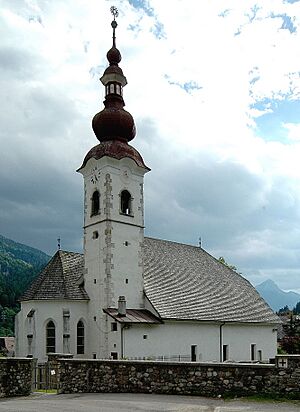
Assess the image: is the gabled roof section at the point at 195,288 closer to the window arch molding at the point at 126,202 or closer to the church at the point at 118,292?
the church at the point at 118,292

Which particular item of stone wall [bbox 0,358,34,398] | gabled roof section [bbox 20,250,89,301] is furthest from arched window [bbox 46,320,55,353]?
stone wall [bbox 0,358,34,398]

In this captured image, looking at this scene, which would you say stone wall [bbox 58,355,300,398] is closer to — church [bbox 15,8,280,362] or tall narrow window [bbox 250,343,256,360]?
church [bbox 15,8,280,362]

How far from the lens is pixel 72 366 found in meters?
19.2

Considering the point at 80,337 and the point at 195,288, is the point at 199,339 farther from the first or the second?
the point at 80,337

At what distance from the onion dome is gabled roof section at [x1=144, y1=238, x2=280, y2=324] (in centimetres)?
876

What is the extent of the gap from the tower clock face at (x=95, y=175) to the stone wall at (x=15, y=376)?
1836cm

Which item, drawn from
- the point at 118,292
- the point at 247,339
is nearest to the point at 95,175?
the point at 118,292

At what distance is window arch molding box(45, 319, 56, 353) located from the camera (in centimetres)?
3272

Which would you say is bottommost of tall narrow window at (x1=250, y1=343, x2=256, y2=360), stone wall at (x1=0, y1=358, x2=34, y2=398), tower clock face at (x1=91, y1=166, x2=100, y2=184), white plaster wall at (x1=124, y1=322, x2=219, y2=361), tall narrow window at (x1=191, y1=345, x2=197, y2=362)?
tall narrow window at (x1=250, y1=343, x2=256, y2=360)

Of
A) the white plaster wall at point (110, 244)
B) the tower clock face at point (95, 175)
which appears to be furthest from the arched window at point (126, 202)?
the tower clock face at point (95, 175)

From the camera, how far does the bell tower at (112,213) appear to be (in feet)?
112

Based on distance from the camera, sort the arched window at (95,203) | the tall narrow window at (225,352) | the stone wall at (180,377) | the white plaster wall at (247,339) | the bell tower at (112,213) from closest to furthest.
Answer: the stone wall at (180,377) < the bell tower at (112,213) < the arched window at (95,203) < the tall narrow window at (225,352) < the white plaster wall at (247,339)

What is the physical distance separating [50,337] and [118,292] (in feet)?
16.7

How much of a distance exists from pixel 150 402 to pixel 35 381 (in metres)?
6.91
